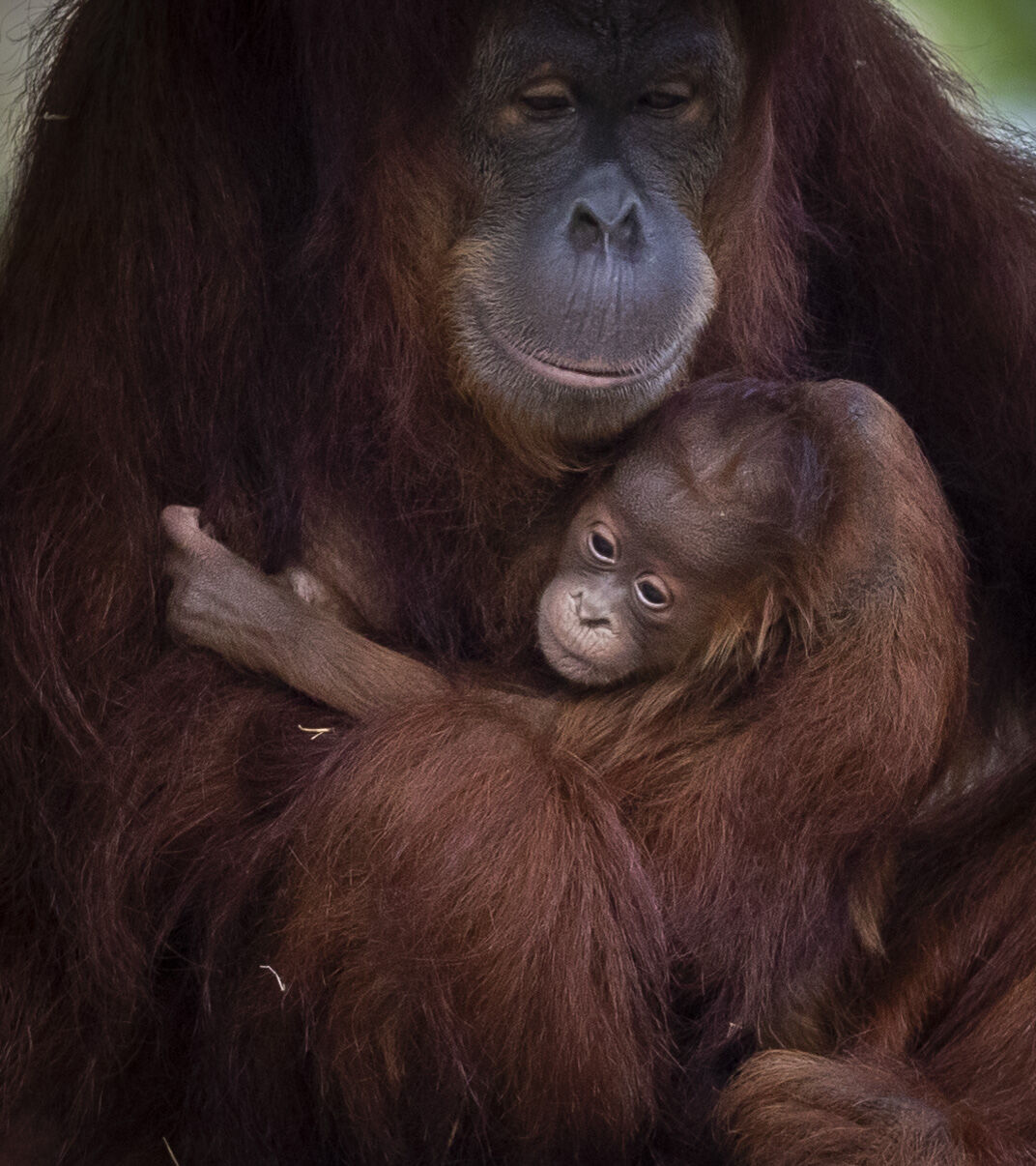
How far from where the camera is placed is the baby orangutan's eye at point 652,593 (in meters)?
2.02

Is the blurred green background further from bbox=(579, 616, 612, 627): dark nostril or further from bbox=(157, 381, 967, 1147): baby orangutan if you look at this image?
bbox=(579, 616, 612, 627): dark nostril

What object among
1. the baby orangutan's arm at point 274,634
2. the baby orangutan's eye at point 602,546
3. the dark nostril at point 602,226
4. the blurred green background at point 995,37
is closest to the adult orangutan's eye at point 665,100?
the dark nostril at point 602,226

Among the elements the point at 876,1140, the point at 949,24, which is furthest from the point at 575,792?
the point at 949,24

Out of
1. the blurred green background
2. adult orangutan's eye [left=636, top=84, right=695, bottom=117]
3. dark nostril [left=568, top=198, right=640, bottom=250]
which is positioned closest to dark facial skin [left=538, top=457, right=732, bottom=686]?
dark nostril [left=568, top=198, right=640, bottom=250]

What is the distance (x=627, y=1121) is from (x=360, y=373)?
3.09 feet

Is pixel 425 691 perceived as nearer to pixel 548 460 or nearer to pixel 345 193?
pixel 548 460

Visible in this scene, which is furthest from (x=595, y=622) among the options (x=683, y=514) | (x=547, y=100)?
(x=547, y=100)

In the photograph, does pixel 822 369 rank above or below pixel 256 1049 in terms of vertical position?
above

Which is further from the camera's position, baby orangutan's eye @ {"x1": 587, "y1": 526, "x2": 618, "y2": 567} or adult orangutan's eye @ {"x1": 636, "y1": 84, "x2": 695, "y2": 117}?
baby orangutan's eye @ {"x1": 587, "y1": 526, "x2": 618, "y2": 567}

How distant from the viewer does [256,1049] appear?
1873mm

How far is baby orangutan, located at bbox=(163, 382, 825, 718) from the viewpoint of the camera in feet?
6.40

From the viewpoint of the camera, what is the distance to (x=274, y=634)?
1.95 metres

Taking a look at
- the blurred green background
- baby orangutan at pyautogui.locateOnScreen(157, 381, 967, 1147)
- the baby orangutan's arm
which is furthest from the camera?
the blurred green background

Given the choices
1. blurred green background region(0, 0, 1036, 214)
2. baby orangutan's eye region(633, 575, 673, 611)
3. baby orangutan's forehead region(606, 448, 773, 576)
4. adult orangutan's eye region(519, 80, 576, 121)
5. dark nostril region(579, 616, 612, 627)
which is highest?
adult orangutan's eye region(519, 80, 576, 121)
